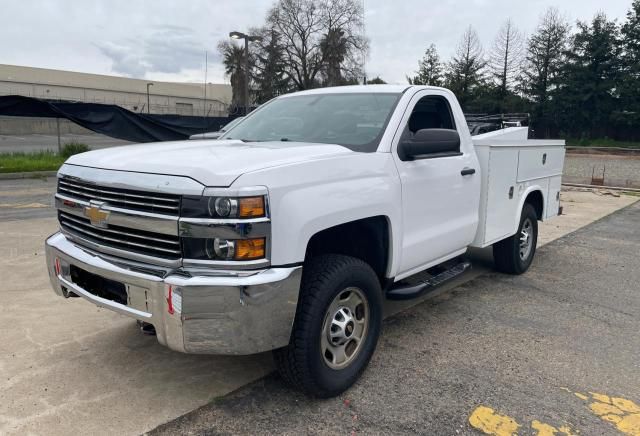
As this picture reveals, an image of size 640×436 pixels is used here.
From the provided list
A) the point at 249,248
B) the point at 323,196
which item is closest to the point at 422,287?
the point at 323,196

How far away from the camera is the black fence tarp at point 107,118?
1338cm

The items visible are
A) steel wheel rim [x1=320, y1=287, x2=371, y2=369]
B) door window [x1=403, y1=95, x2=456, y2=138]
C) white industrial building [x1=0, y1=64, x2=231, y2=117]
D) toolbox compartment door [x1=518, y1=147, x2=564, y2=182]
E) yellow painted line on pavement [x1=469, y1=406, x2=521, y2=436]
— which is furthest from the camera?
white industrial building [x1=0, y1=64, x2=231, y2=117]

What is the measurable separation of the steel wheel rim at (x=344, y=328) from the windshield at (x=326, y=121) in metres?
1.01

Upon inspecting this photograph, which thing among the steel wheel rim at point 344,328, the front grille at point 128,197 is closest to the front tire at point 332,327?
the steel wheel rim at point 344,328

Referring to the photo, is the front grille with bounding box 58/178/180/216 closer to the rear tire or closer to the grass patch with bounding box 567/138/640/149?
the rear tire

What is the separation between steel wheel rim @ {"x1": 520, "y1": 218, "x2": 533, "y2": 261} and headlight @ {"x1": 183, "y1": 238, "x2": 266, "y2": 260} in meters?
4.14

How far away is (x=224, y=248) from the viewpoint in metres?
2.55

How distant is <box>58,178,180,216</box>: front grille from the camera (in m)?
2.60

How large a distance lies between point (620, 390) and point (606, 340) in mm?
887

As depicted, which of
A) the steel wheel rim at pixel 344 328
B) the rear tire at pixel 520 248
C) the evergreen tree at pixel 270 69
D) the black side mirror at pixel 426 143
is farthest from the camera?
the evergreen tree at pixel 270 69

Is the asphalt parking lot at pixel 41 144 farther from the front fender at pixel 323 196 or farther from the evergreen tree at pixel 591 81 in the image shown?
the evergreen tree at pixel 591 81

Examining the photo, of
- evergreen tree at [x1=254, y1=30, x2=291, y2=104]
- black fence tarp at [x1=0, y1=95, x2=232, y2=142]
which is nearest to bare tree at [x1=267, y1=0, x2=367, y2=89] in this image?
evergreen tree at [x1=254, y1=30, x2=291, y2=104]

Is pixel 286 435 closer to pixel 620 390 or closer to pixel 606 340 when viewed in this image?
pixel 620 390

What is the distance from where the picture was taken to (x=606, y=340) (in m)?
4.13
